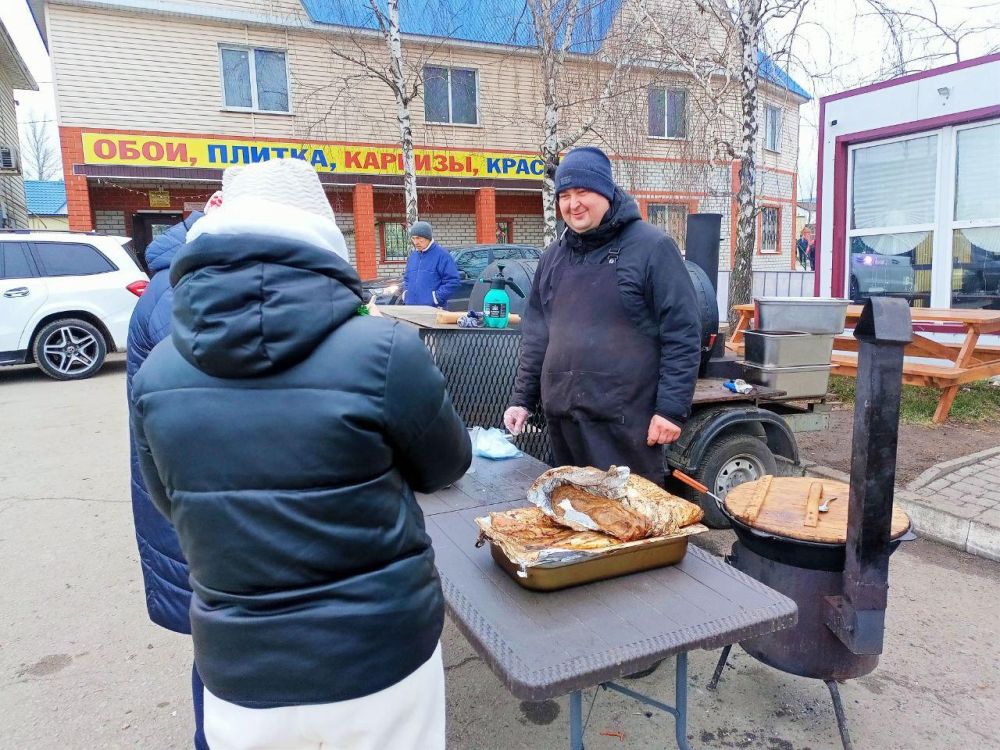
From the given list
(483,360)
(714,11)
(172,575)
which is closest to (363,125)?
(714,11)

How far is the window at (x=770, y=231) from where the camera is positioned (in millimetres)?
21844

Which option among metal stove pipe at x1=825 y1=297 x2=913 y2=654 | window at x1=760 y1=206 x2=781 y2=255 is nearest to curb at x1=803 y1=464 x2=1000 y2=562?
metal stove pipe at x1=825 y1=297 x2=913 y2=654

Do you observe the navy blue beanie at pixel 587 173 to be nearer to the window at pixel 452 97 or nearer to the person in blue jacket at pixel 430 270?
the person in blue jacket at pixel 430 270

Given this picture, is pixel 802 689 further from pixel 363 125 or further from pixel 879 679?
pixel 363 125

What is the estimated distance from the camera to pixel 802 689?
2.75 m

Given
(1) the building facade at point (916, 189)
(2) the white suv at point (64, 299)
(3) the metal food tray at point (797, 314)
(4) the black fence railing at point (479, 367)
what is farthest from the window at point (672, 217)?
(4) the black fence railing at point (479, 367)

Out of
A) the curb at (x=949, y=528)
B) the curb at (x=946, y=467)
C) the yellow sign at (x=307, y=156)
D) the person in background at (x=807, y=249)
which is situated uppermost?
the yellow sign at (x=307, y=156)

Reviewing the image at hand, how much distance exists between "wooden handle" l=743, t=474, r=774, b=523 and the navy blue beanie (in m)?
1.27

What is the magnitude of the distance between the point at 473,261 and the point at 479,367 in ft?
32.1

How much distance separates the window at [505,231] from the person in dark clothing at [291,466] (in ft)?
61.3

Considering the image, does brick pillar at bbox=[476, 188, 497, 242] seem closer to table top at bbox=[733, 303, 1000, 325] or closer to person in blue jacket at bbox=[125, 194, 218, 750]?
table top at bbox=[733, 303, 1000, 325]

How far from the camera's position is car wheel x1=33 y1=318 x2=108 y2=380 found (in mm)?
9141

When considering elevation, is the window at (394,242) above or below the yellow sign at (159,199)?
below

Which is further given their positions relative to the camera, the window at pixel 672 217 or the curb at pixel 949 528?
the window at pixel 672 217
